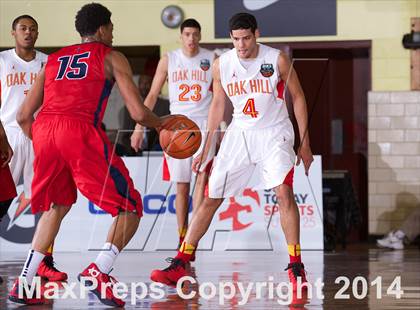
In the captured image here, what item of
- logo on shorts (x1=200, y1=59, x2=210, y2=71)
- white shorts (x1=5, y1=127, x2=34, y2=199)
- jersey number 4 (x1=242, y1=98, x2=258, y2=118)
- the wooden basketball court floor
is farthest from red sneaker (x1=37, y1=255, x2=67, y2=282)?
logo on shorts (x1=200, y1=59, x2=210, y2=71)

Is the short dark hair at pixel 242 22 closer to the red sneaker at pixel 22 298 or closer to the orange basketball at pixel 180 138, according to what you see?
the orange basketball at pixel 180 138

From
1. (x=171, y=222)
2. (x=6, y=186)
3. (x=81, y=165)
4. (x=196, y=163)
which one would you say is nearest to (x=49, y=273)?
(x=6, y=186)

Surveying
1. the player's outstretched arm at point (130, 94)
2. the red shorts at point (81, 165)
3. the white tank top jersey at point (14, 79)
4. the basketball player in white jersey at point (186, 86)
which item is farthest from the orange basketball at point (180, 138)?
the basketball player in white jersey at point (186, 86)

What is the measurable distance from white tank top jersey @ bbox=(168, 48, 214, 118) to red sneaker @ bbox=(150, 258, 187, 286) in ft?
9.20

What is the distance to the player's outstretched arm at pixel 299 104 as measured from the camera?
6.91 meters

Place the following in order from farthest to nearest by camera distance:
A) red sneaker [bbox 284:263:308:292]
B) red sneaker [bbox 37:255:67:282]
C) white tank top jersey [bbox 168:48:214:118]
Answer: white tank top jersey [bbox 168:48:214:118]
red sneaker [bbox 37:255:67:282]
red sneaker [bbox 284:263:308:292]

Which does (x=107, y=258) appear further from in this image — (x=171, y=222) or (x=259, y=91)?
(x=171, y=222)

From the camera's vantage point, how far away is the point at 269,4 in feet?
43.3

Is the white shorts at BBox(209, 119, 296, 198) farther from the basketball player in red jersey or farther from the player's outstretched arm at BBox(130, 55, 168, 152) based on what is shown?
the player's outstretched arm at BBox(130, 55, 168, 152)

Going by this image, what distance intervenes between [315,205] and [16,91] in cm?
383

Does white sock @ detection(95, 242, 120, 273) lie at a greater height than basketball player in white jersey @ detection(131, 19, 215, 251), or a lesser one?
lesser

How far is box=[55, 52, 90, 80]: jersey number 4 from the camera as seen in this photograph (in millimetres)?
5980

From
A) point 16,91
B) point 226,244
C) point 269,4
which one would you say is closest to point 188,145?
point 16,91

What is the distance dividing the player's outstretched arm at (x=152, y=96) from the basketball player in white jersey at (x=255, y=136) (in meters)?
2.07
